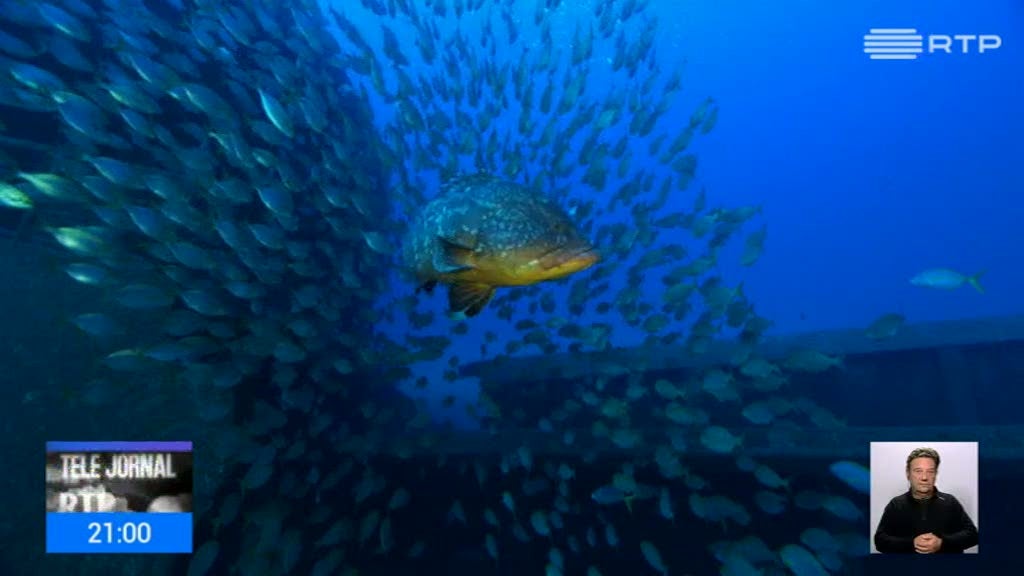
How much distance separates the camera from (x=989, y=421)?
18.5 ft

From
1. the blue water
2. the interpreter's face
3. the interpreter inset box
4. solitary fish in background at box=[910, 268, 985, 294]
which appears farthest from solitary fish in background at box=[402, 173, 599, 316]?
solitary fish in background at box=[910, 268, 985, 294]

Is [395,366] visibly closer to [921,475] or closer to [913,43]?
[921,475]

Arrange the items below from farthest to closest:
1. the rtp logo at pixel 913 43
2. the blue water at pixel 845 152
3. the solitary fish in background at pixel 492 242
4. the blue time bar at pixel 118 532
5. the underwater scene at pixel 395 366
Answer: the blue water at pixel 845 152
the rtp logo at pixel 913 43
the blue time bar at pixel 118 532
the underwater scene at pixel 395 366
the solitary fish in background at pixel 492 242

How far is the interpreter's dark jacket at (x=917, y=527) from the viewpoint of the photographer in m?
4.29

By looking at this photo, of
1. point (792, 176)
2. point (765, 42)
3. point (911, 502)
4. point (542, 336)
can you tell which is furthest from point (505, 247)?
point (792, 176)

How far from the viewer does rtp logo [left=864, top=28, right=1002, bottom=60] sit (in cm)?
499

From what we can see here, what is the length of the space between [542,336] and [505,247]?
2241mm

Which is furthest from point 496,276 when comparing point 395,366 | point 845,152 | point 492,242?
point 845,152

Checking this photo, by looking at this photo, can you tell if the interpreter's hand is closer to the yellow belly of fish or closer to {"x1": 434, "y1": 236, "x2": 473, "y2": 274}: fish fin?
the yellow belly of fish

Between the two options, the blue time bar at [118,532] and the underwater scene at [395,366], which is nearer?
the underwater scene at [395,366]

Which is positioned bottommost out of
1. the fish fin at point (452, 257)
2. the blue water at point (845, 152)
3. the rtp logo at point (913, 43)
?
the fish fin at point (452, 257)

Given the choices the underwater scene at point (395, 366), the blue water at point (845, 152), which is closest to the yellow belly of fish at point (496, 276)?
the underwater scene at point (395, 366)

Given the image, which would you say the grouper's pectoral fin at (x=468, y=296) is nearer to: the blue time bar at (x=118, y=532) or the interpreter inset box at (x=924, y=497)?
the blue time bar at (x=118, y=532)

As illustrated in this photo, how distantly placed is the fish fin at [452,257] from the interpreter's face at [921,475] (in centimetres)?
368
